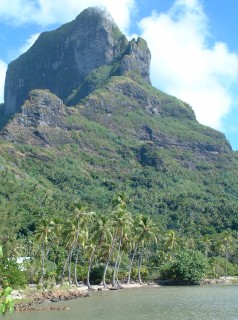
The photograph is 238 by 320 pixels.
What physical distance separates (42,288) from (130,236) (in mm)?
26293

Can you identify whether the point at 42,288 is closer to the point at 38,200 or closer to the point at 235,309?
the point at 235,309

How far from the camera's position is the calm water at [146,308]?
47.8 m

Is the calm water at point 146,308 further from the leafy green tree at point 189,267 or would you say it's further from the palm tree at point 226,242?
the palm tree at point 226,242

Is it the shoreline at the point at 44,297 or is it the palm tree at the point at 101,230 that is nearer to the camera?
the shoreline at the point at 44,297

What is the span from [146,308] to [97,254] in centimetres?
3488

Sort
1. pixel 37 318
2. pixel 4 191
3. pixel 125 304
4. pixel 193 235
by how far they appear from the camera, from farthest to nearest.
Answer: pixel 193 235 → pixel 4 191 → pixel 125 304 → pixel 37 318

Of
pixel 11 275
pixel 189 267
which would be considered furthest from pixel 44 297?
pixel 189 267

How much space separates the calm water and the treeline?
346 inches

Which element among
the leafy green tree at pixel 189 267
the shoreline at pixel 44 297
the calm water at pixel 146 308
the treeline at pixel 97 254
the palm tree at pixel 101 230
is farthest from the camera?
the leafy green tree at pixel 189 267

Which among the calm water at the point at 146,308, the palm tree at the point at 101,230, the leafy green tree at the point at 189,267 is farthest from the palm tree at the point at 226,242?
the calm water at the point at 146,308

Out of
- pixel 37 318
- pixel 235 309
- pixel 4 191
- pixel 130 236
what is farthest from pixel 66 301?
pixel 4 191

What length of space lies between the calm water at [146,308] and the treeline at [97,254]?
28.8 ft

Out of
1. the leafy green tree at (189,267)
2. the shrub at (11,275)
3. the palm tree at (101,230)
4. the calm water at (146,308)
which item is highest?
the palm tree at (101,230)

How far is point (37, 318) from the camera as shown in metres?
46.9
